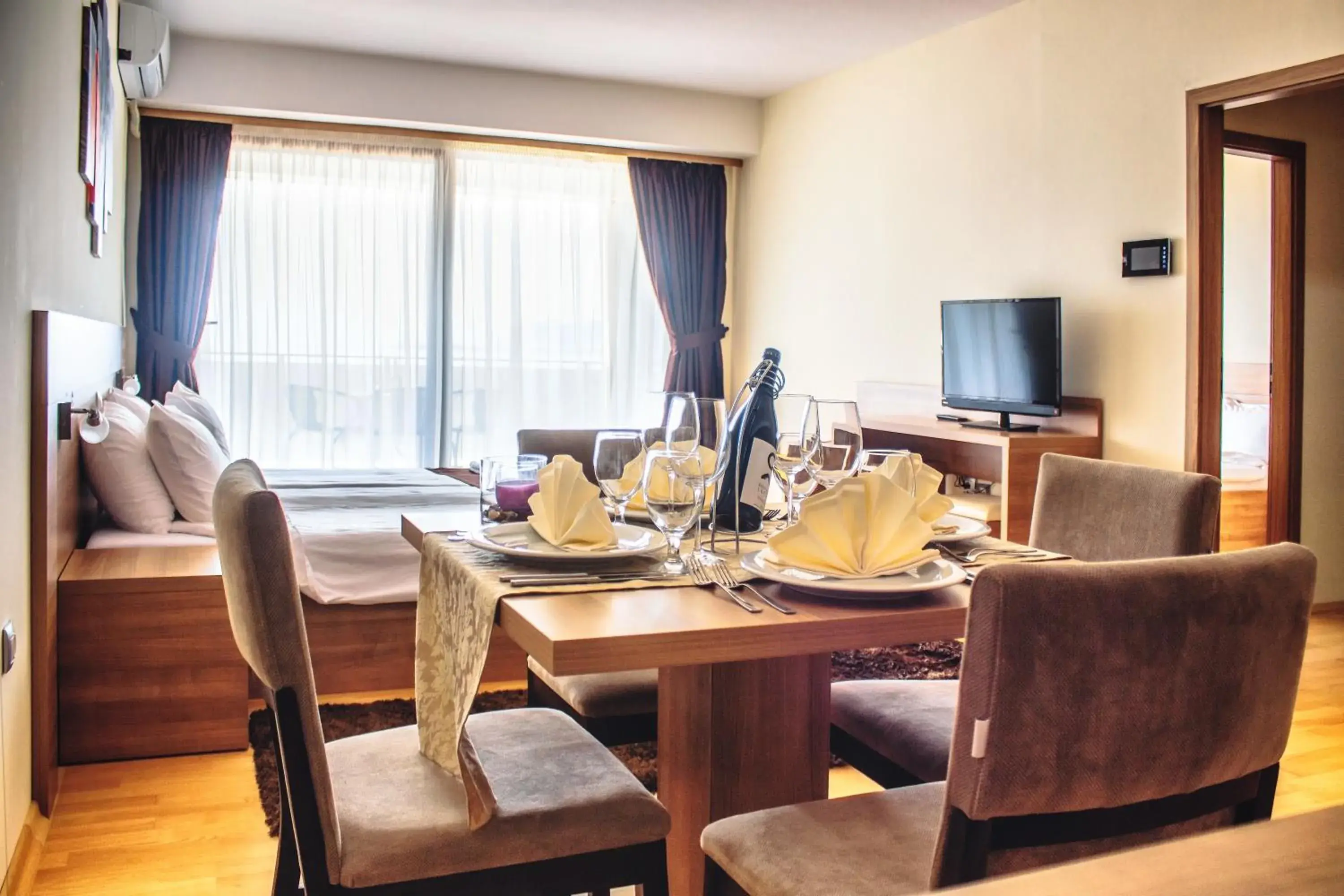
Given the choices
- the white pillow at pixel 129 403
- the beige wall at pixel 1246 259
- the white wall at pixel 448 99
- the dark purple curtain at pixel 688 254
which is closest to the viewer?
the white pillow at pixel 129 403

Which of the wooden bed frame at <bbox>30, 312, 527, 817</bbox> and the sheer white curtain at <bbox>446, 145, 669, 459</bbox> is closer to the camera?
the wooden bed frame at <bbox>30, 312, 527, 817</bbox>

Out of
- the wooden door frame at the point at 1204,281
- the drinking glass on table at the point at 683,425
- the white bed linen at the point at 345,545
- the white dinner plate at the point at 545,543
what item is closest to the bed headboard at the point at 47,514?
the white bed linen at the point at 345,545

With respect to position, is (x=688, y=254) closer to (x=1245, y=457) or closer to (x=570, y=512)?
(x=1245, y=457)

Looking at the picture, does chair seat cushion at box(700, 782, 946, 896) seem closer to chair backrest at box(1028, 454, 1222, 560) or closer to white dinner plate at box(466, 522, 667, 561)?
white dinner plate at box(466, 522, 667, 561)

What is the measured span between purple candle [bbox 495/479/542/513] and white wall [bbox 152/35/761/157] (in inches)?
180

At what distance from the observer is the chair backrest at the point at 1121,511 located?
6.12 ft

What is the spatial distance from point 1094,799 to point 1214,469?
3.16 metres

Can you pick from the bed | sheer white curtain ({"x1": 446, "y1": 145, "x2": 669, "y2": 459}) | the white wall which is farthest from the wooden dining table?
sheer white curtain ({"x1": 446, "y1": 145, "x2": 669, "y2": 459})

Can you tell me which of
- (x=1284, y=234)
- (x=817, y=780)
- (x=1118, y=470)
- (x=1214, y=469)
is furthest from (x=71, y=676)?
(x=1284, y=234)

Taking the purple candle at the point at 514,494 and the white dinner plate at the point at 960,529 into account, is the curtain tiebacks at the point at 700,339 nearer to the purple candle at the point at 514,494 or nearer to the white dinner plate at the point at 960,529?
the white dinner plate at the point at 960,529

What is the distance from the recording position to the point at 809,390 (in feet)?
20.5

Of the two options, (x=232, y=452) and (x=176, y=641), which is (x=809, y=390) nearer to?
(x=232, y=452)

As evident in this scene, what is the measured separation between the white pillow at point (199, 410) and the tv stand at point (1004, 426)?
3.03 meters

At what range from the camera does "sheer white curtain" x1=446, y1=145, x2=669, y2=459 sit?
6414mm
